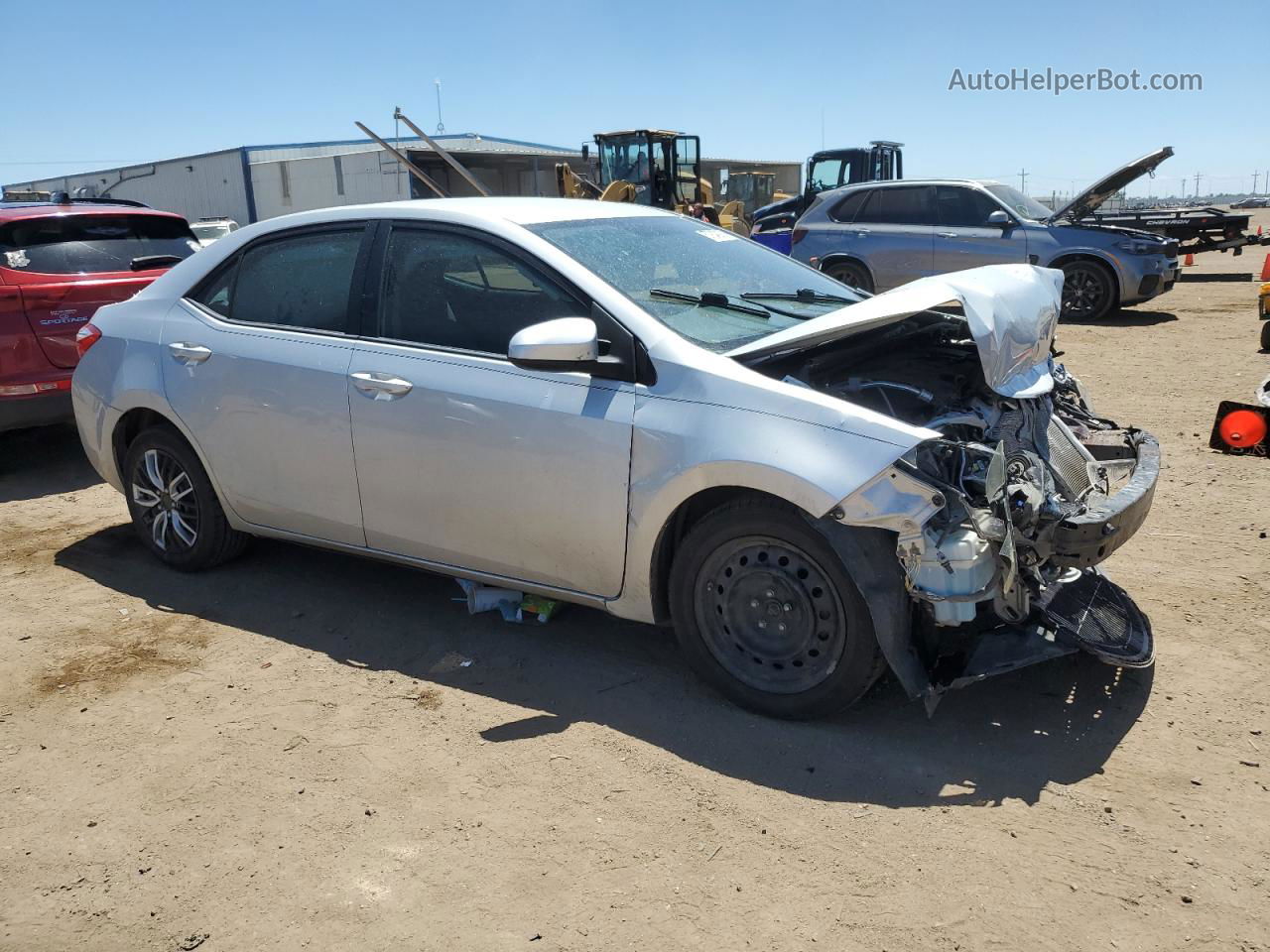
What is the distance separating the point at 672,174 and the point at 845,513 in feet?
64.8

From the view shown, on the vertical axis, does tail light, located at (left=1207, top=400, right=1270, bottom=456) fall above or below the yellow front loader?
below

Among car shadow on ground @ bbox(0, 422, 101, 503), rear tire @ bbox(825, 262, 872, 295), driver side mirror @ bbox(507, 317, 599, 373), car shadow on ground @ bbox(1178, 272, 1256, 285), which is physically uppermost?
driver side mirror @ bbox(507, 317, 599, 373)

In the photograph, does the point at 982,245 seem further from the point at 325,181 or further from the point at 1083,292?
the point at 325,181

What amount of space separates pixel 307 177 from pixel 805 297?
38.4m

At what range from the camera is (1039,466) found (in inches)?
138

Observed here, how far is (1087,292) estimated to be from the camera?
13.2 metres

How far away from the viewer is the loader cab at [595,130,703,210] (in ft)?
69.9

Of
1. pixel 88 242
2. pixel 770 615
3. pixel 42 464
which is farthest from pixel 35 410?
pixel 770 615

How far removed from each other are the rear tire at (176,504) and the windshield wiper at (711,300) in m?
2.41

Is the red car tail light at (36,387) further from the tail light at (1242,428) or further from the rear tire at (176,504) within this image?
the tail light at (1242,428)

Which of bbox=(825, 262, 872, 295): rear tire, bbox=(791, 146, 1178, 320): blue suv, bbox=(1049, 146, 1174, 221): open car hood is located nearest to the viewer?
bbox=(1049, 146, 1174, 221): open car hood

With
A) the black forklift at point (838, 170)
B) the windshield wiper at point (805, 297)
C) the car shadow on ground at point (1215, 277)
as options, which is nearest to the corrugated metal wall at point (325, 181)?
the black forklift at point (838, 170)

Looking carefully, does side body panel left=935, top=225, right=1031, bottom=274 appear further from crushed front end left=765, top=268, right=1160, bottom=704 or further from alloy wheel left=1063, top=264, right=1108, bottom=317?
crushed front end left=765, top=268, right=1160, bottom=704

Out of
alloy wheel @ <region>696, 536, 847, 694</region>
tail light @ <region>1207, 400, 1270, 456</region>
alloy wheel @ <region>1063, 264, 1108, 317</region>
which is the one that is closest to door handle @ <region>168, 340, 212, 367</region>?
alloy wheel @ <region>696, 536, 847, 694</region>
